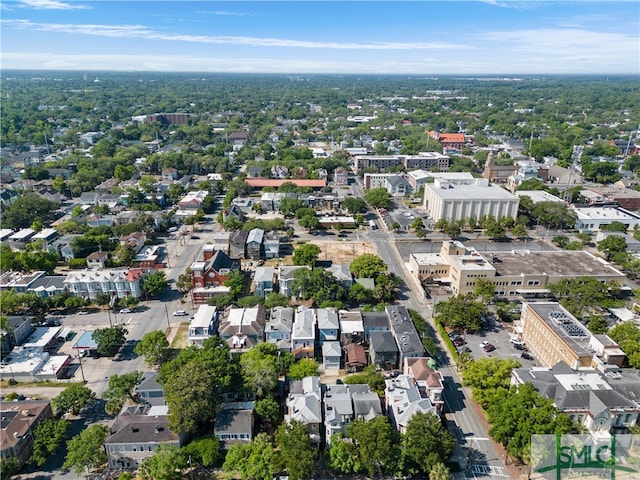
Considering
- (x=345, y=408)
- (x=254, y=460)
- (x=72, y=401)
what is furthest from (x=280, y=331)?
(x=72, y=401)

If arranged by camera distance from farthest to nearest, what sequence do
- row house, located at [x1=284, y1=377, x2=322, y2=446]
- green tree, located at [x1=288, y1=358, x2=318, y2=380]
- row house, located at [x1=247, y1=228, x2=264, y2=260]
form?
row house, located at [x1=247, y1=228, x2=264, y2=260]
green tree, located at [x1=288, y1=358, x2=318, y2=380]
row house, located at [x1=284, y1=377, x2=322, y2=446]

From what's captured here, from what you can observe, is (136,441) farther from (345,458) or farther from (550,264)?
(550,264)

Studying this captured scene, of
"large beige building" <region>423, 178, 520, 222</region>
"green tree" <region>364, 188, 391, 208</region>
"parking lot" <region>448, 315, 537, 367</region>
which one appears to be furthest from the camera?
"green tree" <region>364, 188, 391, 208</region>

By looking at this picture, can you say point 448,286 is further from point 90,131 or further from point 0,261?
point 90,131

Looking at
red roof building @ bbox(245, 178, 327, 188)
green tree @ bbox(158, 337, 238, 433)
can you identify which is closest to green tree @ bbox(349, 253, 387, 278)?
green tree @ bbox(158, 337, 238, 433)

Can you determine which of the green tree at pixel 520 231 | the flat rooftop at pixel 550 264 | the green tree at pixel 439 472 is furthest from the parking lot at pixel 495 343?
the green tree at pixel 520 231

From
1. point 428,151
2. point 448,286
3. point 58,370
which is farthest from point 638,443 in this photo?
point 428,151

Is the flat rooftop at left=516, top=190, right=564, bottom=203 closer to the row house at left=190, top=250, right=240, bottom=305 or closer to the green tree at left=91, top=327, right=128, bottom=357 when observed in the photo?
the row house at left=190, top=250, right=240, bottom=305
